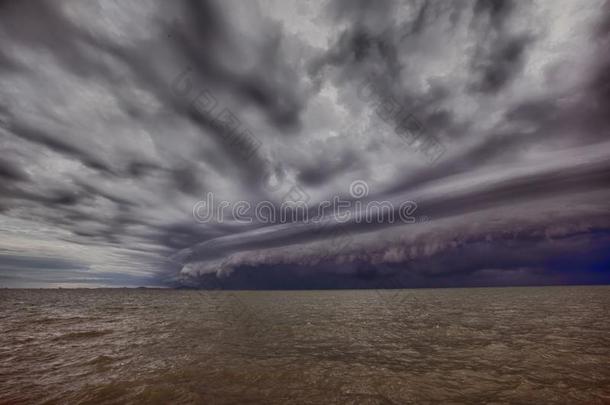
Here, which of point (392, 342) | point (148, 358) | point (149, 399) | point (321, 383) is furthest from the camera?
point (392, 342)

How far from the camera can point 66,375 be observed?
11.4 metres

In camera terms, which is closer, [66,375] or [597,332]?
[66,375]

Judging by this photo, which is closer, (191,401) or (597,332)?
(191,401)

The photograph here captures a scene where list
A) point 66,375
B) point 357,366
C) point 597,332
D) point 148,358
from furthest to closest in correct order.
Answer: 1. point 597,332
2. point 148,358
3. point 357,366
4. point 66,375

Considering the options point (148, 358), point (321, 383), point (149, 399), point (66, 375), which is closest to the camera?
point (149, 399)

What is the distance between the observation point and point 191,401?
8.54 m

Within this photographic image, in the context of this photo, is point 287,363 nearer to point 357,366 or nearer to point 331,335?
point 357,366

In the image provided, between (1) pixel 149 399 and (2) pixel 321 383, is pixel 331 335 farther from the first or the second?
(1) pixel 149 399

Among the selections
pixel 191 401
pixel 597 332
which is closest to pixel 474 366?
pixel 191 401

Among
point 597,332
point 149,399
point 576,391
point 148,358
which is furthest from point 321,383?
point 597,332

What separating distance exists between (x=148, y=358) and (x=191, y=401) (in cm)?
740

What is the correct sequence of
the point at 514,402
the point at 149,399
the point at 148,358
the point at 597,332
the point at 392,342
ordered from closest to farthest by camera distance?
1. the point at 514,402
2. the point at 149,399
3. the point at 148,358
4. the point at 392,342
5. the point at 597,332

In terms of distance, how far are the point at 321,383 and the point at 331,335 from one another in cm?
1041

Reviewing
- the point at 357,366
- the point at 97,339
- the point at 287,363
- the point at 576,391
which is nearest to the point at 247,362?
the point at 287,363
